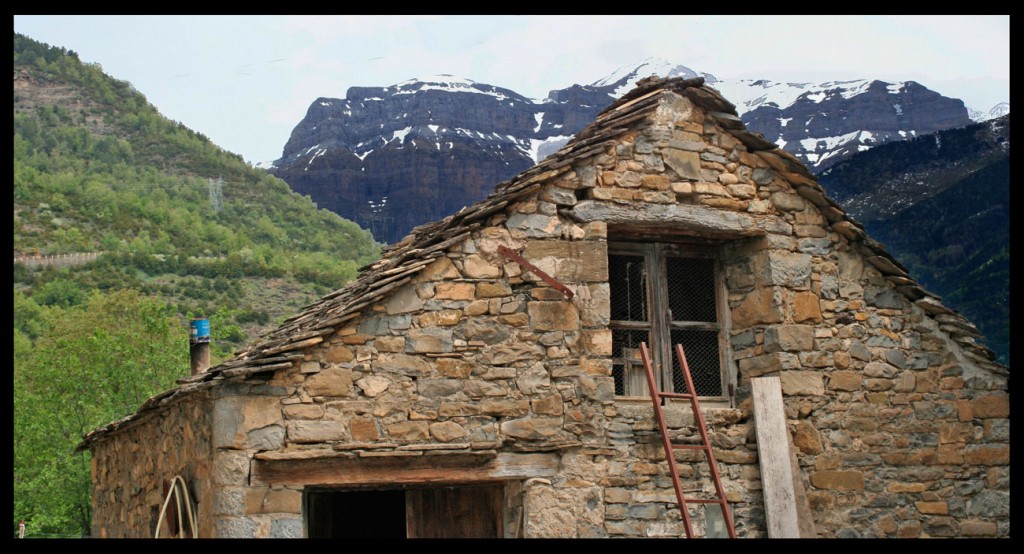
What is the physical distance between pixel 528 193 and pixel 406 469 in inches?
87.2

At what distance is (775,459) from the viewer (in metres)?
8.18

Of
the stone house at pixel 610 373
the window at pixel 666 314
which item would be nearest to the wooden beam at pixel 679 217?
the stone house at pixel 610 373

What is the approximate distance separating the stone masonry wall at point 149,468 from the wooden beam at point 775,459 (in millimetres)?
4030

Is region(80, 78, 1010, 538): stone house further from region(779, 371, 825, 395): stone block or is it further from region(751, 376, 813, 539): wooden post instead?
region(751, 376, 813, 539): wooden post

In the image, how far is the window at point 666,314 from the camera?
8.55 m

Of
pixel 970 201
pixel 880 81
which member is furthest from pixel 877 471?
pixel 880 81

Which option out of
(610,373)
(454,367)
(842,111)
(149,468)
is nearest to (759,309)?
(610,373)

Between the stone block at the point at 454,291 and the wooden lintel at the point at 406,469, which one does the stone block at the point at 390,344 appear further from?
the wooden lintel at the point at 406,469

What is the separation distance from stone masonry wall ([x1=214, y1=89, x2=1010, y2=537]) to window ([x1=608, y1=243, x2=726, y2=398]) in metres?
0.17

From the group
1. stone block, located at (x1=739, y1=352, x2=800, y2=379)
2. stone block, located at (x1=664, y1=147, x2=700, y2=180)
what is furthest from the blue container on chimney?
stone block, located at (x1=739, y1=352, x2=800, y2=379)

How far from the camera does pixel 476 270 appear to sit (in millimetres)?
7875

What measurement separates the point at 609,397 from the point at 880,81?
42390 mm

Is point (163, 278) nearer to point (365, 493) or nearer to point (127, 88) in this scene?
point (127, 88)

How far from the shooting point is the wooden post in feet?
26.5
